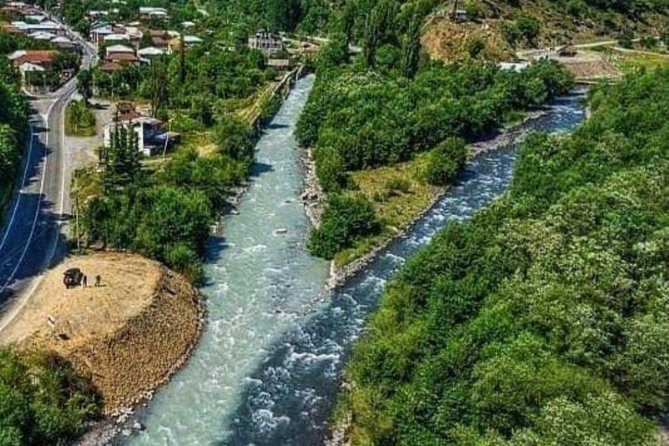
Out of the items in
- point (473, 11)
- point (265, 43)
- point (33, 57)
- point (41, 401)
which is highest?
point (473, 11)

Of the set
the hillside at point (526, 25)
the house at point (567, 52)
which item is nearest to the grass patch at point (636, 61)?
the house at point (567, 52)

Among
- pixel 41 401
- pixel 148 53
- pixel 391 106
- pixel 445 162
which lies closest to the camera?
pixel 41 401

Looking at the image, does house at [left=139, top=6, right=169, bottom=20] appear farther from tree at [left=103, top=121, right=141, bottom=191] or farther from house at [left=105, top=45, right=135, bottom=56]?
tree at [left=103, top=121, right=141, bottom=191]

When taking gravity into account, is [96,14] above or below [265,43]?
above

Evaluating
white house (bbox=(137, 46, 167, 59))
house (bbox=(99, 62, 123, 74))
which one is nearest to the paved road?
house (bbox=(99, 62, 123, 74))

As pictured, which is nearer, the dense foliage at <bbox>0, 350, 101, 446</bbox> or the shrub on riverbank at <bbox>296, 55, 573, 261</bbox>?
the dense foliage at <bbox>0, 350, 101, 446</bbox>

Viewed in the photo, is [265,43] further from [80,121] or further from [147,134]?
[147,134]

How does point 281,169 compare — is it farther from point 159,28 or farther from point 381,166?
point 159,28

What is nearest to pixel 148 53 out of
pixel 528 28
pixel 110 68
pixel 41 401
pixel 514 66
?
pixel 110 68
